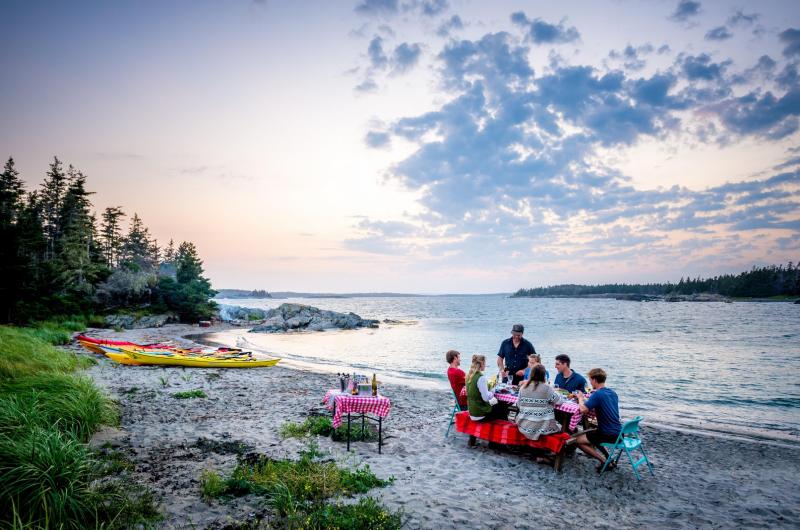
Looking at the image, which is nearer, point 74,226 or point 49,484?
point 49,484

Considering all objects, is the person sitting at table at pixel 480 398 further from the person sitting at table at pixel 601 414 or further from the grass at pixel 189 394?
the grass at pixel 189 394

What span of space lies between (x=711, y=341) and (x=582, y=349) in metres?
14.8

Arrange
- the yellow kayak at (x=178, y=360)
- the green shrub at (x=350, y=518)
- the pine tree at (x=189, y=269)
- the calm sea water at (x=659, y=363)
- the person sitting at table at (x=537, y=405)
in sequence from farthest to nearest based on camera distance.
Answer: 1. the pine tree at (x=189, y=269)
2. the yellow kayak at (x=178, y=360)
3. the calm sea water at (x=659, y=363)
4. the person sitting at table at (x=537, y=405)
5. the green shrub at (x=350, y=518)

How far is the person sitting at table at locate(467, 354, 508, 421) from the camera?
8.45 m

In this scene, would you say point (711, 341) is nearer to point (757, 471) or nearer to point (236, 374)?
point (757, 471)

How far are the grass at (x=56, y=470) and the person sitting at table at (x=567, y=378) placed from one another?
8.33 m

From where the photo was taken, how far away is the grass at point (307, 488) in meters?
5.30

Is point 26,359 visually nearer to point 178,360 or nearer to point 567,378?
point 178,360

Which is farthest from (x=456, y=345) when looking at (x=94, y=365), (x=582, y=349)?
(x=94, y=365)

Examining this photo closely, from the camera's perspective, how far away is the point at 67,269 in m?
44.3

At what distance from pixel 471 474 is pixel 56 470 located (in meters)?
6.55

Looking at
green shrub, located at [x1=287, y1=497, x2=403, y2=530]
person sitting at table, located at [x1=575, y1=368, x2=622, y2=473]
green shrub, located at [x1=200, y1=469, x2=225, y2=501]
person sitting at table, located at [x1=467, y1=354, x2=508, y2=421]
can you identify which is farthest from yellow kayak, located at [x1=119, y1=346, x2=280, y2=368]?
person sitting at table, located at [x1=575, y1=368, x2=622, y2=473]

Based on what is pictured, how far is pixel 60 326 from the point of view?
32.2 meters

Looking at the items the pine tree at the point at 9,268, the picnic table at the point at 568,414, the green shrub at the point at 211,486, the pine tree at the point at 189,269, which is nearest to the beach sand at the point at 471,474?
the green shrub at the point at 211,486
